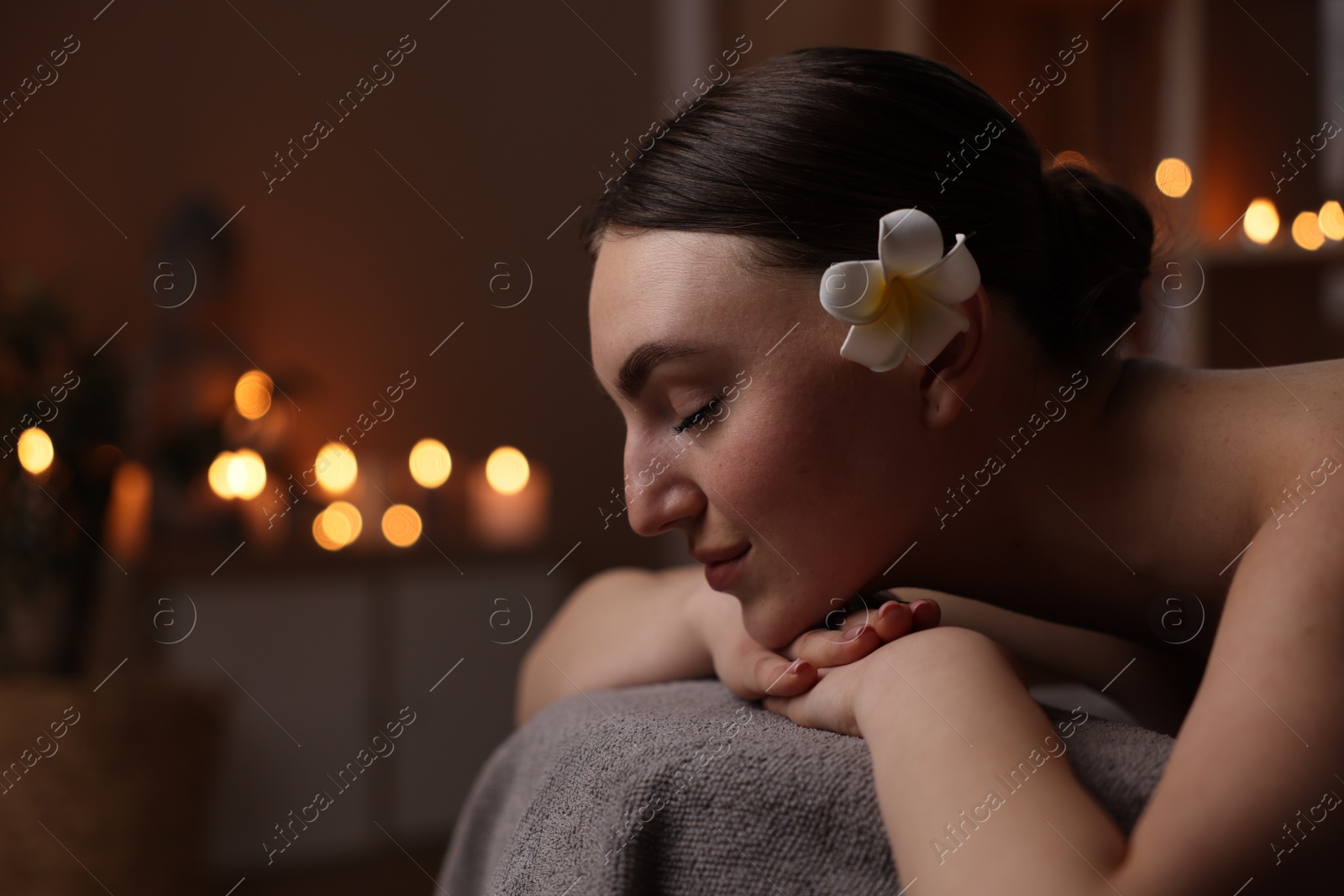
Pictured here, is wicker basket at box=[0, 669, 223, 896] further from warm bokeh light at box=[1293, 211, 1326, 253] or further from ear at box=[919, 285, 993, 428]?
warm bokeh light at box=[1293, 211, 1326, 253]

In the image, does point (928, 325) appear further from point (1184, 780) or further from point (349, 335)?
point (349, 335)

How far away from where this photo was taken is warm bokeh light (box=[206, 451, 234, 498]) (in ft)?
7.60

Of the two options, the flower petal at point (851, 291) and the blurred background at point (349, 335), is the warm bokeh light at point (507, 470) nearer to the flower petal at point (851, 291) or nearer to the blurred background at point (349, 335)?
the blurred background at point (349, 335)

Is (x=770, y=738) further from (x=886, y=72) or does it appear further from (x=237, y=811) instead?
(x=237, y=811)

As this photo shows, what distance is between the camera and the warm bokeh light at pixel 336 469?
2498 mm

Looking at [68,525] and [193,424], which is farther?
[193,424]

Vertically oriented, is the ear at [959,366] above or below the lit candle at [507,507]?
above

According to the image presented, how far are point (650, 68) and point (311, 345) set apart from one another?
1312 mm

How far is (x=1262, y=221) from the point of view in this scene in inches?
80.2

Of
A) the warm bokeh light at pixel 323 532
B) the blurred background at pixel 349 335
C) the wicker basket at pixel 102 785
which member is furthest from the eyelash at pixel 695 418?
the warm bokeh light at pixel 323 532

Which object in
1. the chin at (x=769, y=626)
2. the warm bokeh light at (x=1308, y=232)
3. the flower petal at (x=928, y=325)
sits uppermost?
the flower petal at (x=928, y=325)

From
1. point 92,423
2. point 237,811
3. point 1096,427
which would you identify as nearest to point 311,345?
point 92,423

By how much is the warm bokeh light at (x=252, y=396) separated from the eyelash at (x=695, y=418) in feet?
6.82

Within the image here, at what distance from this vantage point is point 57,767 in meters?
1.77
